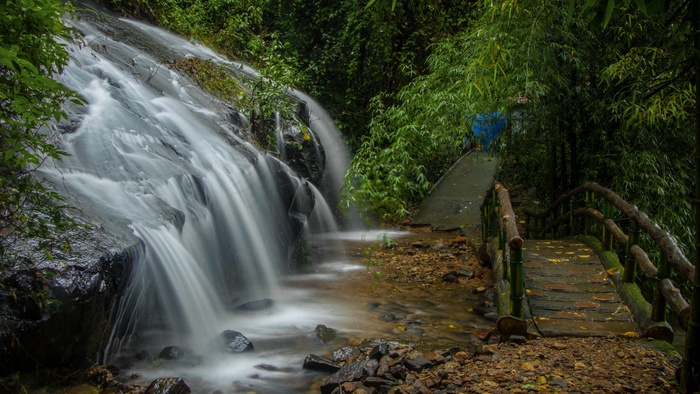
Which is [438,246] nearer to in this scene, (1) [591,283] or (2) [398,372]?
(1) [591,283]

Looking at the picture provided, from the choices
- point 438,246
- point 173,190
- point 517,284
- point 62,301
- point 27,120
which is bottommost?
point 517,284

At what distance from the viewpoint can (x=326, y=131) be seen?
42.7ft

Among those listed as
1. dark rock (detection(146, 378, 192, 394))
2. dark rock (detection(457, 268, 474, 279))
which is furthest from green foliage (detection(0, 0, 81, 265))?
dark rock (detection(457, 268, 474, 279))

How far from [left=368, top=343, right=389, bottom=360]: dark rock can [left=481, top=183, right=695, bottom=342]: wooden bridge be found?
3.46 ft

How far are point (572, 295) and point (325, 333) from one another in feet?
8.39

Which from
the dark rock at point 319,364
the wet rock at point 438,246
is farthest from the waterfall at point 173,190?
the wet rock at point 438,246

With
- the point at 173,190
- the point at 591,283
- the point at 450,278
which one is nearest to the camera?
the point at 591,283

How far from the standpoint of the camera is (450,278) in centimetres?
808

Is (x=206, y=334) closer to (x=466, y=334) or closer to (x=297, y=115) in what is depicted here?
(x=466, y=334)

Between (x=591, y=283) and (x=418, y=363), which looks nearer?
(x=418, y=363)

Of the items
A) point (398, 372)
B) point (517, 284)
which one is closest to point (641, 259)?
point (517, 284)

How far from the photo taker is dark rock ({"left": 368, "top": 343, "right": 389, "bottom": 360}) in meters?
5.02

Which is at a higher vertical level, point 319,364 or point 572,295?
point 572,295

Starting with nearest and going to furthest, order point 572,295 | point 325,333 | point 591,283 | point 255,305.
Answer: point 572,295 → point 591,283 → point 325,333 → point 255,305
